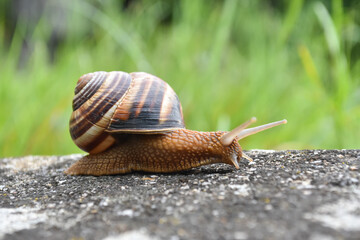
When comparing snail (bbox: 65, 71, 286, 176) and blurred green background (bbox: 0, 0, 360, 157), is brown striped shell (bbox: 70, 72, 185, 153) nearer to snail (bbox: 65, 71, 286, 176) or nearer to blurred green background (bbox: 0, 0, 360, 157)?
snail (bbox: 65, 71, 286, 176)

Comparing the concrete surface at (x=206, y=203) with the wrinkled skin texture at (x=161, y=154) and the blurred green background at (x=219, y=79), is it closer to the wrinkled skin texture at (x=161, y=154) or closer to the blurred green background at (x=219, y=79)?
the wrinkled skin texture at (x=161, y=154)

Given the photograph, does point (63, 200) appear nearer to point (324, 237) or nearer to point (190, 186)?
point (190, 186)

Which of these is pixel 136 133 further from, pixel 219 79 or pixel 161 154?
pixel 219 79

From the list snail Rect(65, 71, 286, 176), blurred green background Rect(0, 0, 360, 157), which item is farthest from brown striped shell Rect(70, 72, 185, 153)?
blurred green background Rect(0, 0, 360, 157)

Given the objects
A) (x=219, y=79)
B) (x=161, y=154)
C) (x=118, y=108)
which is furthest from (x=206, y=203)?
(x=219, y=79)

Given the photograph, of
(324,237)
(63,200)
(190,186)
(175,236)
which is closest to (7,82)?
(63,200)

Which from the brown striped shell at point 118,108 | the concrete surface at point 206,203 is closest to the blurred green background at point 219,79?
the brown striped shell at point 118,108

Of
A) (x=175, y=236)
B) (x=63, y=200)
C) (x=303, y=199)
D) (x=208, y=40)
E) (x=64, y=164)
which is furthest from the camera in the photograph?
(x=208, y=40)
